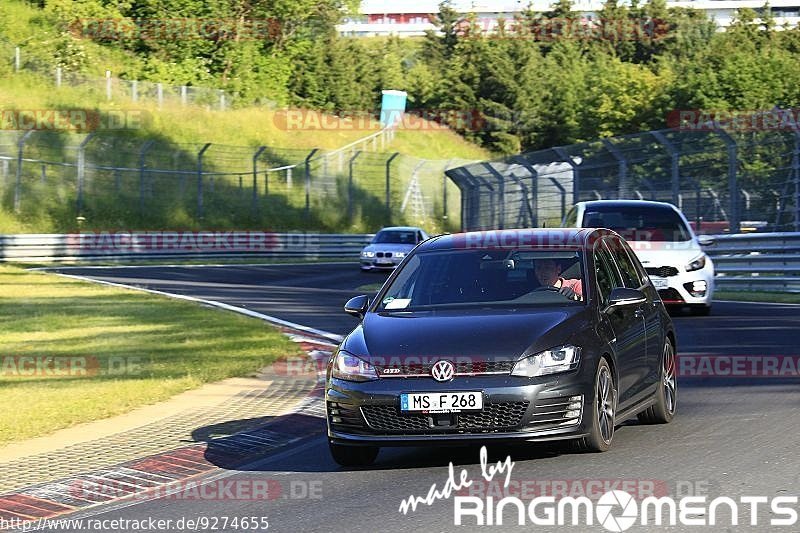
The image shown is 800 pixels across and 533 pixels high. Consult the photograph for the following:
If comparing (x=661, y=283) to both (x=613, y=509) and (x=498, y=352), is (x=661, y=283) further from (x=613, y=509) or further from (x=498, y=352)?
(x=613, y=509)

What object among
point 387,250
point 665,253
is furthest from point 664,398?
point 387,250

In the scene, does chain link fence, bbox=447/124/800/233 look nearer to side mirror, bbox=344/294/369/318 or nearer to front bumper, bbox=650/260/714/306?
front bumper, bbox=650/260/714/306

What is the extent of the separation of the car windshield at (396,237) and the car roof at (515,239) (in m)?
29.3

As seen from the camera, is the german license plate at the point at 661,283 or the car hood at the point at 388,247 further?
the car hood at the point at 388,247

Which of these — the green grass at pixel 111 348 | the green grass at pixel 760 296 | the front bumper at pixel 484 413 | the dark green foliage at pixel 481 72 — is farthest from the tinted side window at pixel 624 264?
the dark green foliage at pixel 481 72

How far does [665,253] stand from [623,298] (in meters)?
10.4

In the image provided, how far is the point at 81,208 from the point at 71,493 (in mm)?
41988

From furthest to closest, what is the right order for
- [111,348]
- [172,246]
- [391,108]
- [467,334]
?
[391,108] → [172,246] → [111,348] → [467,334]

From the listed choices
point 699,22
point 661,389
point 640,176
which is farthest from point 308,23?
point 661,389

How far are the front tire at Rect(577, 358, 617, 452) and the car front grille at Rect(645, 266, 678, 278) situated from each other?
34.4 feet

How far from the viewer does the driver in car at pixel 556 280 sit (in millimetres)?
9625

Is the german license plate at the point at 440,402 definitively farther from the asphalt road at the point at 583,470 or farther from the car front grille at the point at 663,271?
the car front grille at the point at 663,271

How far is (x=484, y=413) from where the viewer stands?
8.45 metres

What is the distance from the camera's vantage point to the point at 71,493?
8.53m
